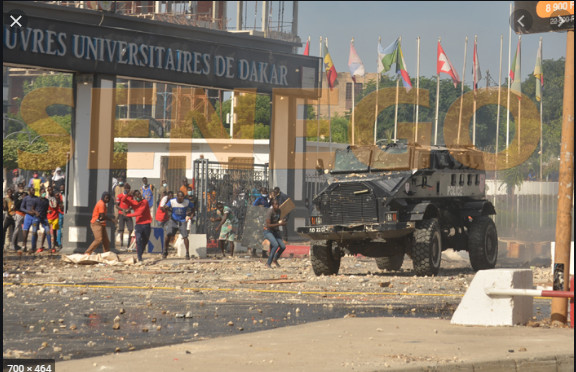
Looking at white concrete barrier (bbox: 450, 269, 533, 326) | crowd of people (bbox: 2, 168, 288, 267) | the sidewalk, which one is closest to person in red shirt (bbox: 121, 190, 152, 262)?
crowd of people (bbox: 2, 168, 288, 267)

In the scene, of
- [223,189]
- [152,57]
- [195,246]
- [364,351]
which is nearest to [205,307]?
[364,351]

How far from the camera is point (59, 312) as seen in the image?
45.0ft

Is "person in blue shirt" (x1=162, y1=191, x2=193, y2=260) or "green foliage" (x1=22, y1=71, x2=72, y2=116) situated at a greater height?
"green foliage" (x1=22, y1=71, x2=72, y2=116)

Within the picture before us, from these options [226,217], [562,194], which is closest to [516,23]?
[562,194]

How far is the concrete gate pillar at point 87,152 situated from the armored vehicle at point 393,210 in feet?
25.8

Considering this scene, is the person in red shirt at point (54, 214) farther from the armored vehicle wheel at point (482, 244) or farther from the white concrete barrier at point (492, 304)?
the white concrete barrier at point (492, 304)

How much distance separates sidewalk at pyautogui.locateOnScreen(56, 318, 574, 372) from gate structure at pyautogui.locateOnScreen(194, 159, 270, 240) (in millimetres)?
17424

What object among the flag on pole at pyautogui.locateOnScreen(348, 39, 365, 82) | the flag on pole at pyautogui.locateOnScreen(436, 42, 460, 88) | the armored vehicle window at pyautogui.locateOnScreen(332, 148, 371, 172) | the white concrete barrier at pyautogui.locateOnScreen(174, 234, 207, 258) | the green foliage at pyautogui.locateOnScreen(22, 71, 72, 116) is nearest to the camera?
the armored vehicle window at pyautogui.locateOnScreen(332, 148, 371, 172)

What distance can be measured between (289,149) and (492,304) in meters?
21.8

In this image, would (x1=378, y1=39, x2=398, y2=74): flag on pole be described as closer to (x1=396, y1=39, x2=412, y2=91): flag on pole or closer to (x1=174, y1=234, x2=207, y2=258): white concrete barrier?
(x1=396, y1=39, x2=412, y2=91): flag on pole

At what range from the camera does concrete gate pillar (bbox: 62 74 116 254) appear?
2688 centimetres

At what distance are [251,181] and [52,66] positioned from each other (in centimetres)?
770

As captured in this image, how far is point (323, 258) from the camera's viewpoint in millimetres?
21031

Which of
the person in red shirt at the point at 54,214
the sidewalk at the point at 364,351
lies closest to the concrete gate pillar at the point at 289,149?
the person in red shirt at the point at 54,214
